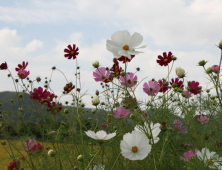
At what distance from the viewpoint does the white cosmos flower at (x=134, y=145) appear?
80cm

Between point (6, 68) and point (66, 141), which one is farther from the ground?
point (6, 68)

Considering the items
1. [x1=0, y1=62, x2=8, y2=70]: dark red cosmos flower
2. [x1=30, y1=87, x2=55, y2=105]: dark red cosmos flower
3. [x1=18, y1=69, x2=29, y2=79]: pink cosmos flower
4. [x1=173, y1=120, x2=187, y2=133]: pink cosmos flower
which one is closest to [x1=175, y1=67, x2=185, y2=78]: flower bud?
[x1=173, y1=120, x2=187, y2=133]: pink cosmos flower

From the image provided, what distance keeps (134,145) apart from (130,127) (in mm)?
922

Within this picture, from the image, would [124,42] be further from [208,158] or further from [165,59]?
[165,59]

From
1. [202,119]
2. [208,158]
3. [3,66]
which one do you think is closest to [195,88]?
[202,119]

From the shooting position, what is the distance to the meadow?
2.84 feet

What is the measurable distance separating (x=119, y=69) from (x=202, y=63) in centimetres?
58

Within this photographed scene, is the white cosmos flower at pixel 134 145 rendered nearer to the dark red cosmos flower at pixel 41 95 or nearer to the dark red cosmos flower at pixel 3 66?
the dark red cosmos flower at pixel 41 95

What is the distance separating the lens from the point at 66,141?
1.93m

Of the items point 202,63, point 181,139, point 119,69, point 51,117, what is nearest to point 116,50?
point 202,63

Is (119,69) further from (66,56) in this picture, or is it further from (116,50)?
(116,50)

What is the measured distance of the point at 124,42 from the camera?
96 cm

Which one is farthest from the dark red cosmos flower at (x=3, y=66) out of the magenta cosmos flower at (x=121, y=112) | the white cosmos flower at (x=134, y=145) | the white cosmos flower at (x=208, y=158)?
the white cosmos flower at (x=208, y=158)

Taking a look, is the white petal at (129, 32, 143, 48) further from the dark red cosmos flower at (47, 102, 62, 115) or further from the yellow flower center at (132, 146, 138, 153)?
the dark red cosmos flower at (47, 102, 62, 115)
